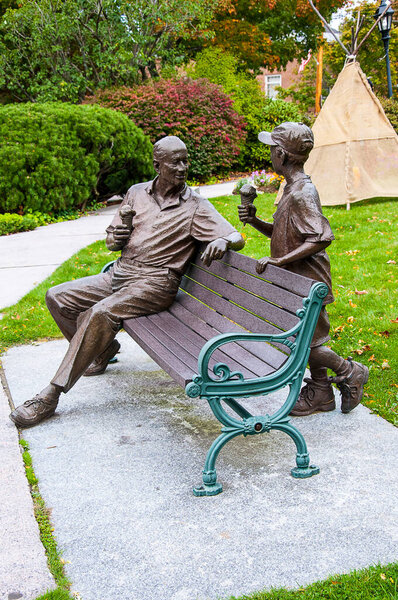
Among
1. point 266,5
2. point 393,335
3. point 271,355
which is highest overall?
point 266,5

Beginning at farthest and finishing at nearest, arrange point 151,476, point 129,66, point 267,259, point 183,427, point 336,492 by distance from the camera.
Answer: point 129,66 < point 183,427 < point 267,259 < point 151,476 < point 336,492

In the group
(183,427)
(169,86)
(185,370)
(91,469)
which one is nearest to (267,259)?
(185,370)

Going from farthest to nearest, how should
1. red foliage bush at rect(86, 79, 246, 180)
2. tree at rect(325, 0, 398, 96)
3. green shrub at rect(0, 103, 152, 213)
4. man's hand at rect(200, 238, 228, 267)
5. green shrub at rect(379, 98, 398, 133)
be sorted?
tree at rect(325, 0, 398, 96), green shrub at rect(379, 98, 398, 133), red foliage bush at rect(86, 79, 246, 180), green shrub at rect(0, 103, 152, 213), man's hand at rect(200, 238, 228, 267)

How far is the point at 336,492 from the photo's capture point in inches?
122

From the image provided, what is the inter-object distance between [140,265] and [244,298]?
86 centimetres

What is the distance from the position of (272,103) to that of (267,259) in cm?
1994

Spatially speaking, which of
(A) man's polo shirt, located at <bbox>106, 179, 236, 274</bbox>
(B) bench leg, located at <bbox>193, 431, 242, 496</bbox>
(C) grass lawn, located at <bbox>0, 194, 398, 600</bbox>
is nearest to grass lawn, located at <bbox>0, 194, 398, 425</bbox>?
(C) grass lawn, located at <bbox>0, 194, 398, 600</bbox>

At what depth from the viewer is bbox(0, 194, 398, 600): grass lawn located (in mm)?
2422

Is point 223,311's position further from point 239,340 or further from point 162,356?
point 239,340

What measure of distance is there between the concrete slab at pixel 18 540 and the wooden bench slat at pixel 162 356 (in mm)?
918

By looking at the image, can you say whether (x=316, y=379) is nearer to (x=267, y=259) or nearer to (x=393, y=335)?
(x=267, y=259)

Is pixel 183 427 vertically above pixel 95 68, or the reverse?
pixel 95 68

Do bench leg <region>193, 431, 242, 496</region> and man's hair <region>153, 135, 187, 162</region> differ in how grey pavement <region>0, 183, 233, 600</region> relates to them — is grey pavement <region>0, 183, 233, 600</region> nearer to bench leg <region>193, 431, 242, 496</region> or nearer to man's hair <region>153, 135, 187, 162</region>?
bench leg <region>193, 431, 242, 496</region>

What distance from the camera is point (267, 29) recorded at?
80.3 ft
